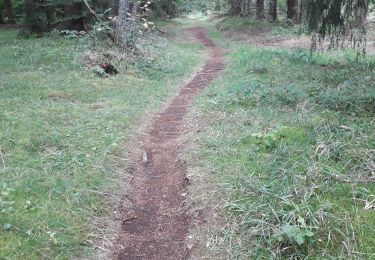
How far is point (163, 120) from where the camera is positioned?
806 cm

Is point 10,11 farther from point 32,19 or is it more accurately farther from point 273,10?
point 273,10

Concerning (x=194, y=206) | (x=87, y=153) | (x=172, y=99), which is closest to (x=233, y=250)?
(x=194, y=206)

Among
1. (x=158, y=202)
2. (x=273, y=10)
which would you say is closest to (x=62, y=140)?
(x=158, y=202)

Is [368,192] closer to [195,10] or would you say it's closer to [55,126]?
[55,126]

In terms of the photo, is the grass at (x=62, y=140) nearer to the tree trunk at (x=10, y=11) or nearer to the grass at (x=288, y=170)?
the grass at (x=288, y=170)

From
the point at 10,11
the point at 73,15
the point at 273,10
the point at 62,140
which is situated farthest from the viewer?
the point at 10,11

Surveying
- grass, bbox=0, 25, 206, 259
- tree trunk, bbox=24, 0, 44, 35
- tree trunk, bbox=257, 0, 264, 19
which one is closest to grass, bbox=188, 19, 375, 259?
grass, bbox=0, 25, 206, 259

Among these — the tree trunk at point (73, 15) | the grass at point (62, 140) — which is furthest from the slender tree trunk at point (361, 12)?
the tree trunk at point (73, 15)

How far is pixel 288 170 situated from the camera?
15.1 feet

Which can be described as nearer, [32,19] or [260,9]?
[32,19]

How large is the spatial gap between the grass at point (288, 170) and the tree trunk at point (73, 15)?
1006cm

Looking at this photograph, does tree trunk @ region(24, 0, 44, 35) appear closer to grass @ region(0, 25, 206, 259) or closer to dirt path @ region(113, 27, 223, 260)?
grass @ region(0, 25, 206, 259)

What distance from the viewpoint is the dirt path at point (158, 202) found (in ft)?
13.5

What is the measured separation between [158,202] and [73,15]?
1351 cm
